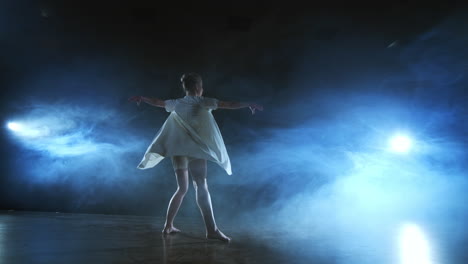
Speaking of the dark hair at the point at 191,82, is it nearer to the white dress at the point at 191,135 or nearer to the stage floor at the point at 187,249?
the white dress at the point at 191,135

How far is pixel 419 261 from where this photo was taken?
1.80m

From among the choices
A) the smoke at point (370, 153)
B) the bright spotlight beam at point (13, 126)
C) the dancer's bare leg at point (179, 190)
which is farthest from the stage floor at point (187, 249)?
the bright spotlight beam at point (13, 126)

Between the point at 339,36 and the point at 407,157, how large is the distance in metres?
1.70

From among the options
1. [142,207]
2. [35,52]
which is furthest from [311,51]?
[35,52]

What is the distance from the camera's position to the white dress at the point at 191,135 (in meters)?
2.52

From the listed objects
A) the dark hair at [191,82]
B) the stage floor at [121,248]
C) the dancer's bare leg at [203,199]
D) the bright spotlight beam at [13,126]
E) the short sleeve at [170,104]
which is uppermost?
the bright spotlight beam at [13,126]

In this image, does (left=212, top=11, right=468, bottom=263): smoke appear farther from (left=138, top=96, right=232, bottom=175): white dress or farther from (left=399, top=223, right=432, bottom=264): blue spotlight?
(left=138, top=96, right=232, bottom=175): white dress

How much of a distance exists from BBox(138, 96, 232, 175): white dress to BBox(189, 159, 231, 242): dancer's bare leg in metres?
0.10

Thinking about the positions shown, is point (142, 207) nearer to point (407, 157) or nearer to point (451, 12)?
point (407, 157)

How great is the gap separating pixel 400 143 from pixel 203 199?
2929 mm

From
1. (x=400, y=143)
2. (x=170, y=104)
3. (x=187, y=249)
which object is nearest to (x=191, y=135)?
(x=170, y=104)

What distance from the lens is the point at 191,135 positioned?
2.56 m

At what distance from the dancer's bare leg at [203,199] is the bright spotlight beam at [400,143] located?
110 inches

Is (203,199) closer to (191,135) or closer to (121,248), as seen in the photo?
(191,135)
